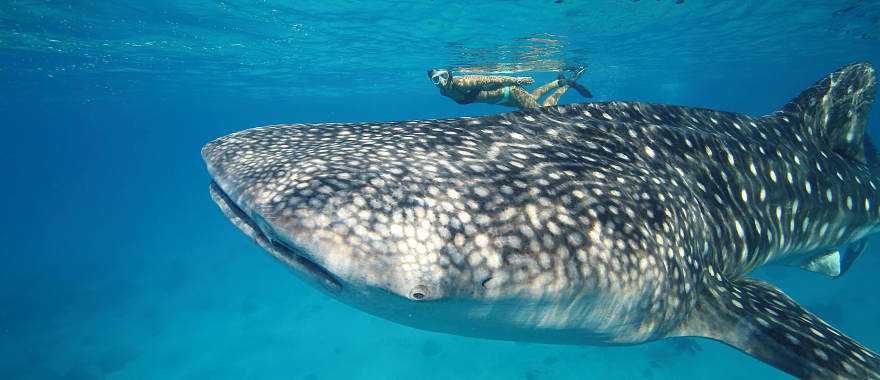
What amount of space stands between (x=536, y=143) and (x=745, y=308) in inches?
73.1

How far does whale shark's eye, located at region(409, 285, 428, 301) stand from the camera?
Result: 2.23m

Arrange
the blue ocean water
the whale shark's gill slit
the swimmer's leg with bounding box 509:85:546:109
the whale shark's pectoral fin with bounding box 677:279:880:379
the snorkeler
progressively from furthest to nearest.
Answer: the blue ocean water → the swimmer's leg with bounding box 509:85:546:109 → the snorkeler → the whale shark's pectoral fin with bounding box 677:279:880:379 → the whale shark's gill slit

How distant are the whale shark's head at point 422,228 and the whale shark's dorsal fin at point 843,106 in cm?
424

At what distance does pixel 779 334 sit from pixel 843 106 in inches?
155

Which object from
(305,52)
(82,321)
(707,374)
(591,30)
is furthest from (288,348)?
(591,30)

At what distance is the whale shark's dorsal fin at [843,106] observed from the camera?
5332mm

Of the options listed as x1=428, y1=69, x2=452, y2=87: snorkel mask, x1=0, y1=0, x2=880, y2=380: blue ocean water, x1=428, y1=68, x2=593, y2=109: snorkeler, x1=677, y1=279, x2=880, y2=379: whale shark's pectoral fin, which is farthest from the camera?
x1=0, y1=0, x2=880, y2=380: blue ocean water

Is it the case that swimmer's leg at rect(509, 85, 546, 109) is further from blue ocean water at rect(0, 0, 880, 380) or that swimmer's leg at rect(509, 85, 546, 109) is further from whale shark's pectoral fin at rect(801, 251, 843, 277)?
blue ocean water at rect(0, 0, 880, 380)

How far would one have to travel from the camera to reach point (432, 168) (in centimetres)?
276

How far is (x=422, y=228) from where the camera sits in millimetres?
2336

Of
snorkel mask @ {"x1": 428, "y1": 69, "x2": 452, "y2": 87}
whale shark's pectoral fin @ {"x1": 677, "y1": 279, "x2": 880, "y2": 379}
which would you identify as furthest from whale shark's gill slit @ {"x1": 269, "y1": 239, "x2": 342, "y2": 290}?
snorkel mask @ {"x1": 428, "y1": 69, "x2": 452, "y2": 87}

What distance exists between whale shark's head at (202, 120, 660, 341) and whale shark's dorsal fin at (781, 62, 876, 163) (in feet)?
13.9

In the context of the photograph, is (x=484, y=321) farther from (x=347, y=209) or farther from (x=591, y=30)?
(x=591, y=30)

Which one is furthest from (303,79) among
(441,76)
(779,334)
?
(779,334)
